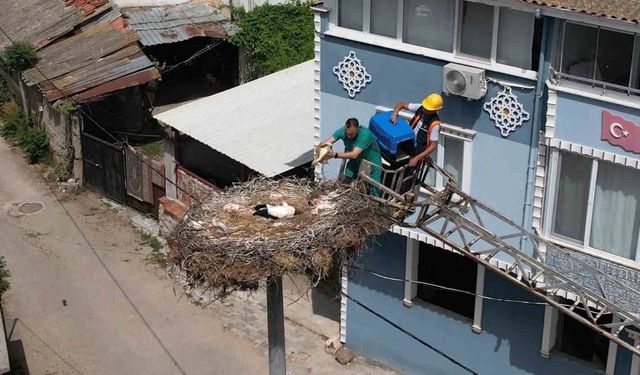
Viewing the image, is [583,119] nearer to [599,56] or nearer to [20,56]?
[599,56]

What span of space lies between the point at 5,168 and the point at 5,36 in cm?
386

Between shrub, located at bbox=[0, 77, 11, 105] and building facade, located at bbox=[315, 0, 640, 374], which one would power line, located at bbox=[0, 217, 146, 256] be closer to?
shrub, located at bbox=[0, 77, 11, 105]

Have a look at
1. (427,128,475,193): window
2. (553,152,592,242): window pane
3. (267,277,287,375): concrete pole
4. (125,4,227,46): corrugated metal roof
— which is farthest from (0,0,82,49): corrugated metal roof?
(267,277,287,375): concrete pole

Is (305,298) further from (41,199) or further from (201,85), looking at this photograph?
(201,85)

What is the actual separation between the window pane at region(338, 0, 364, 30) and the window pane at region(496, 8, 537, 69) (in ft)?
8.97

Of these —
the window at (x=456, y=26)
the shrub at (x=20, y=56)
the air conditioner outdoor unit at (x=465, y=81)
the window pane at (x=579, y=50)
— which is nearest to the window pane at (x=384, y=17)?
the window at (x=456, y=26)

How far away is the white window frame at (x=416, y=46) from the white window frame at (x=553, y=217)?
1439 millimetres

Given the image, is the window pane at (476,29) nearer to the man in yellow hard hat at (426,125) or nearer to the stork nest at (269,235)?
the man in yellow hard hat at (426,125)

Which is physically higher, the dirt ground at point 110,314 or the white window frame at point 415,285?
the white window frame at point 415,285

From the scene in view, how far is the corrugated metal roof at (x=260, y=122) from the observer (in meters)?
22.0

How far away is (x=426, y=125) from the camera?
15.1 meters

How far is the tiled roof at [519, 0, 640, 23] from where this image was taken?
13867 mm

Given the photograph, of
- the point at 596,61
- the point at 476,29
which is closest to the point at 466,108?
the point at 476,29

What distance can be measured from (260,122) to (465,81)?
26.4 ft
